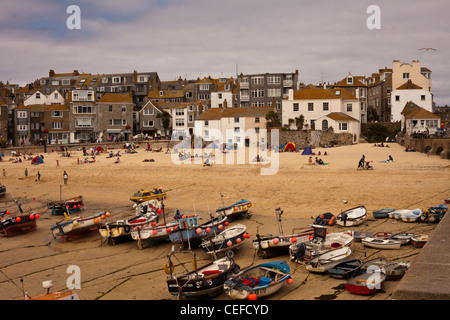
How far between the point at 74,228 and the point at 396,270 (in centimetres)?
1506

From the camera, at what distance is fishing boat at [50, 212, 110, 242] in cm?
2105

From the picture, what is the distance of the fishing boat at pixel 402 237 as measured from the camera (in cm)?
1720

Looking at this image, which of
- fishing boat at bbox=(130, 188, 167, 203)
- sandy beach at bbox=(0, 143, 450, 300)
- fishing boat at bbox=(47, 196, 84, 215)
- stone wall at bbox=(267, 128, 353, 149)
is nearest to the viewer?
sandy beach at bbox=(0, 143, 450, 300)

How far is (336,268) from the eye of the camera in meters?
14.6

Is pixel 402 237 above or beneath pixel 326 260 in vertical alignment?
above

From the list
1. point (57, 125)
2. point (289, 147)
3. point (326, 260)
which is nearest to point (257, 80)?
point (289, 147)

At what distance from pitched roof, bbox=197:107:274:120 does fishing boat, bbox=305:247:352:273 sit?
5072 centimetres

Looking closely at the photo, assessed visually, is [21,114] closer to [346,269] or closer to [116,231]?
[116,231]

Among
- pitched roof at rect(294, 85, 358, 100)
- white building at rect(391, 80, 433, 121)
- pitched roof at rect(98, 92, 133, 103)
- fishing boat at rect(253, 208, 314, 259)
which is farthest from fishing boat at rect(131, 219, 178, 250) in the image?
pitched roof at rect(98, 92, 133, 103)

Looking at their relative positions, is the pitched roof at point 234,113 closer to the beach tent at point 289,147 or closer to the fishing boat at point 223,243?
the beach tent at point 289,147

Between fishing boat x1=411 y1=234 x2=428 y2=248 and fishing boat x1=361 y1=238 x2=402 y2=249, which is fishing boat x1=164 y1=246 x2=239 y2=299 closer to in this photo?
fishing boat x1=361 y1=238 x2=402 y2=249

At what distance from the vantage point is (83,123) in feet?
246

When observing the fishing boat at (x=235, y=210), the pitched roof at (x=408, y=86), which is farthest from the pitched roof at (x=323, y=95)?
the fishing boat at (x=235, y=210)

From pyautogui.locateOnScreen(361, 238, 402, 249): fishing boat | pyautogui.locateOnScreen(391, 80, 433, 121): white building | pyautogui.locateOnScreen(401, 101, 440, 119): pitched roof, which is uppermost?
pyautogui.locateOnScreen(391, 80, 433, 121): white building
